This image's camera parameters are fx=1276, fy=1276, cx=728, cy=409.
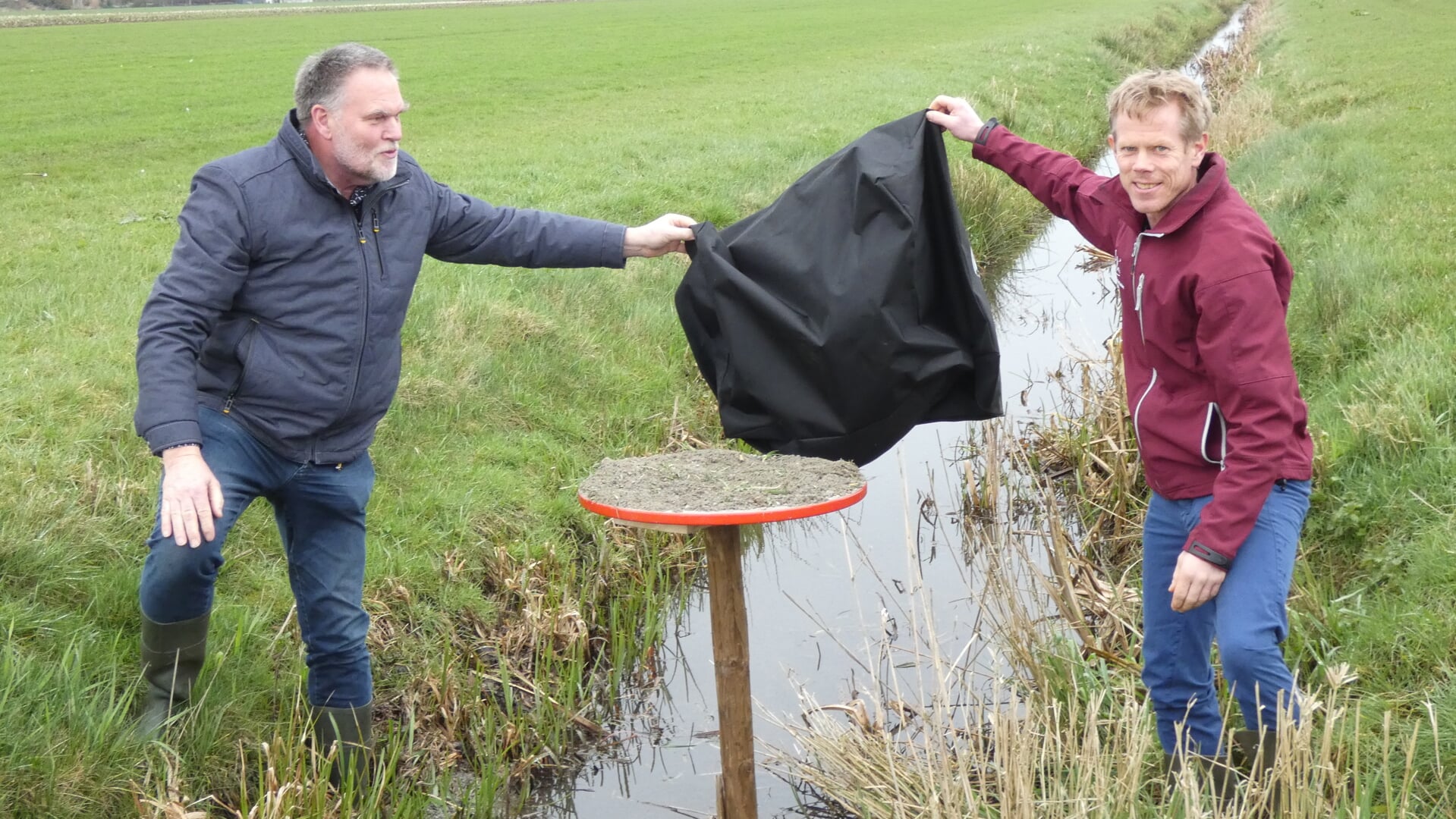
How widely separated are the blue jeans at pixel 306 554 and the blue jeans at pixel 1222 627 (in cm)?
244

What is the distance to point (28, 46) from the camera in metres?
41.5

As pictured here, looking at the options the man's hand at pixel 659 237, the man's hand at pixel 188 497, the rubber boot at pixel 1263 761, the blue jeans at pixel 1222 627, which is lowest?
the rubber boot at pixel 1263 761

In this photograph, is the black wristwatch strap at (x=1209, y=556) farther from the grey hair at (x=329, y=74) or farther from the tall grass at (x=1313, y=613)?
the grey hair at (x=329, y=74)

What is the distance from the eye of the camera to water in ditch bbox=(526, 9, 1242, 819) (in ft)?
16.5

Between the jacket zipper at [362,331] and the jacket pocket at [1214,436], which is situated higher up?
the jacket zipper at [362,331]

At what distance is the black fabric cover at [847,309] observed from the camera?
4.07m

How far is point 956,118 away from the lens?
14.1 ft

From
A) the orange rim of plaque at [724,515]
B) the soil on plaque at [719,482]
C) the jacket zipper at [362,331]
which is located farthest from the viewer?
the jacket zipper at [362,331]

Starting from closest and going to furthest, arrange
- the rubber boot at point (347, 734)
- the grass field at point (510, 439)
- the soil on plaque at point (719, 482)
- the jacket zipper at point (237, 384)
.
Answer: the soil on plaque at point (719, 482)
the jacket zipper at point (237, 384)
the rubber boot at point (347, 734)
the grass field at point (510, 439)

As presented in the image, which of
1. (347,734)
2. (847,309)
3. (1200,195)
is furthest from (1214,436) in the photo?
(347,734)

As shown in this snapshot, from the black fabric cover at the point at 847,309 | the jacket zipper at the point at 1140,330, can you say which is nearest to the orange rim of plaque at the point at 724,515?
the black fabric cover at the point at 847,309

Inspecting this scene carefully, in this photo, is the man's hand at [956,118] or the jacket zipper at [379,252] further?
the man's hand at [956,118]

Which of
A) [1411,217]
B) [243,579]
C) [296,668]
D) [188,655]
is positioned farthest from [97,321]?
[1411,217]

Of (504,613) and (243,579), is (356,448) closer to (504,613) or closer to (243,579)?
(243,579)
